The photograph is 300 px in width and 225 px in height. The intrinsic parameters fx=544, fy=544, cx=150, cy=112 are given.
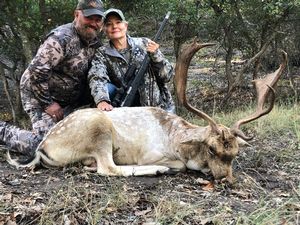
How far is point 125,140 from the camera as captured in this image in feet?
20.8

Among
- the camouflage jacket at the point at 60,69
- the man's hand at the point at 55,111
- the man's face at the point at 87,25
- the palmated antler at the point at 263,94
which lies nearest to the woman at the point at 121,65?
the man's face at the point at 87,25

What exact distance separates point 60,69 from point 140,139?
1653 millimetres

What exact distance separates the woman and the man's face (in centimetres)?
12

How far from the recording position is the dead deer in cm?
586

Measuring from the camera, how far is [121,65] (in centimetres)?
718

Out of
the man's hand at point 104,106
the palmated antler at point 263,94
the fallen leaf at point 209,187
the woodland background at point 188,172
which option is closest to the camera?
the woodland background at point 188,172

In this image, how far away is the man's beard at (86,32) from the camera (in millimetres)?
7089

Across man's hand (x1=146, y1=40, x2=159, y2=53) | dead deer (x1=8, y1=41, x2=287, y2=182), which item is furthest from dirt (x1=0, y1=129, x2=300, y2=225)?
man's hand (x1=146, y1=40, x2=159, y2=53)

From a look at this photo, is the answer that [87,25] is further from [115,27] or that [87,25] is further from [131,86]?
[131,86]

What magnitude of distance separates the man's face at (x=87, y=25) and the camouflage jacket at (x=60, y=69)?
A: 9 centimetres

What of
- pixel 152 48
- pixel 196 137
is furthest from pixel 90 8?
pixel 196 137

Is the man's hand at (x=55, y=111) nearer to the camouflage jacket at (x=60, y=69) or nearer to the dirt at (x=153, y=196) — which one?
the camouflage jacket at (x=60, y=69)

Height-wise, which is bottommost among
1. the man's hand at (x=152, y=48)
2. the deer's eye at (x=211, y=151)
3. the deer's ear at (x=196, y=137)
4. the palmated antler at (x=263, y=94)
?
the deer's eye at (x=211, y=151)

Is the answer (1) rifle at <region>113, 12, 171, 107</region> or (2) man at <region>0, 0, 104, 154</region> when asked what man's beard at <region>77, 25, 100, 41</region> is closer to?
(2) man at <region>0, 0, 104, 154</region>
